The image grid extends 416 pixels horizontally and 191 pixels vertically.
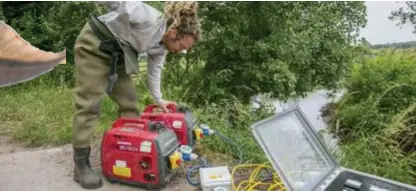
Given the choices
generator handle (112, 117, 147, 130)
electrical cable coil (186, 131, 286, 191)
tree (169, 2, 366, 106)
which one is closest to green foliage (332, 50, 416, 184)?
electrical cable coil (186, 131, 286, 191)

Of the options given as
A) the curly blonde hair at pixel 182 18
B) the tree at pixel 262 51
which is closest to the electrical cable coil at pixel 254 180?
the curly blonde hair at pixel 182 18

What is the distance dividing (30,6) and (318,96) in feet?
17.9

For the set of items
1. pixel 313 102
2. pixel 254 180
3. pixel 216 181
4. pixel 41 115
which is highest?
pixel 313 102

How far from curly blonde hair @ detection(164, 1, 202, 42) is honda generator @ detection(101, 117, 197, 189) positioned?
1.78 ft

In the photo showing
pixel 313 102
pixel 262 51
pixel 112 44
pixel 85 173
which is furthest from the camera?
pixel 313 102

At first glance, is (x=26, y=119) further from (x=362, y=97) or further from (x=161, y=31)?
(x=362, y=97)

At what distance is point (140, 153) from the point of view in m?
2.23

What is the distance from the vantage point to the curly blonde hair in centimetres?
233

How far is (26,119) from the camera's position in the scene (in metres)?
3.86

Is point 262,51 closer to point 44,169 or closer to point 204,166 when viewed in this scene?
point 204,166

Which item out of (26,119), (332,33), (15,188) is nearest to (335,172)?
(15,188)

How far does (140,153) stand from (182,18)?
2.53ft

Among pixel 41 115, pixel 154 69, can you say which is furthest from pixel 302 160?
pixel 41 115

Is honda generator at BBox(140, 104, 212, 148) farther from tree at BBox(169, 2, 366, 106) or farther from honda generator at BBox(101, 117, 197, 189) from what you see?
tree at BBox(169, 2, 366, 106)
